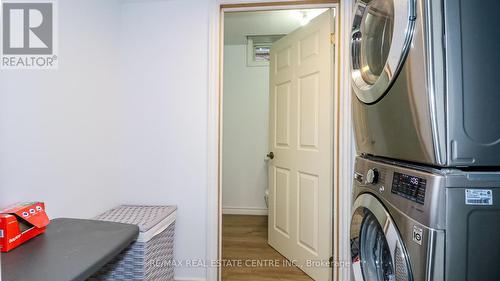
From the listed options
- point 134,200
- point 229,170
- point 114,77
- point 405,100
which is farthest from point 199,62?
point 229,170

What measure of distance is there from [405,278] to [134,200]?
1752 mm

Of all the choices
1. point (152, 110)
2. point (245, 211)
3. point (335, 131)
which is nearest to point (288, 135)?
point (335, 131)

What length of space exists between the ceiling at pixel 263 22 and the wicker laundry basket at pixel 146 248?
5.98 ft

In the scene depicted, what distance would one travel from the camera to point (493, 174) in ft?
2.58

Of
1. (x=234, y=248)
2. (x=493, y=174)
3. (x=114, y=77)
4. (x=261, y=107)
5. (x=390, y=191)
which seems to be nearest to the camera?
(x=493, y=174)

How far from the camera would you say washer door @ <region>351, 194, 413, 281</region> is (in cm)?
104

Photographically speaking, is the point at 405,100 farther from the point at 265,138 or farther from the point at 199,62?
the point at 265,138

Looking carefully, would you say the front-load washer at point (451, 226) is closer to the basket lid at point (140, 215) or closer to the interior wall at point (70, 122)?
the basket lid at point (140, 215)

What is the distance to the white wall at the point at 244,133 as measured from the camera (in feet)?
11.4

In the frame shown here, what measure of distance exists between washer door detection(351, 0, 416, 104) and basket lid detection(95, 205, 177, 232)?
1.32 metres

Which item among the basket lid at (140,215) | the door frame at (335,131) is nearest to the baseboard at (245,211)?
the door frame at (335,131)

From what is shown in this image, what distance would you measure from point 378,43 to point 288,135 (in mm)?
1268

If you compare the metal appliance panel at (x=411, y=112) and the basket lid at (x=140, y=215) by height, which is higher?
the metal appliance panel at (x=411, y=112)

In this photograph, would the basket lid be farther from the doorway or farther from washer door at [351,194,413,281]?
washer door at [351,194,413,281]
